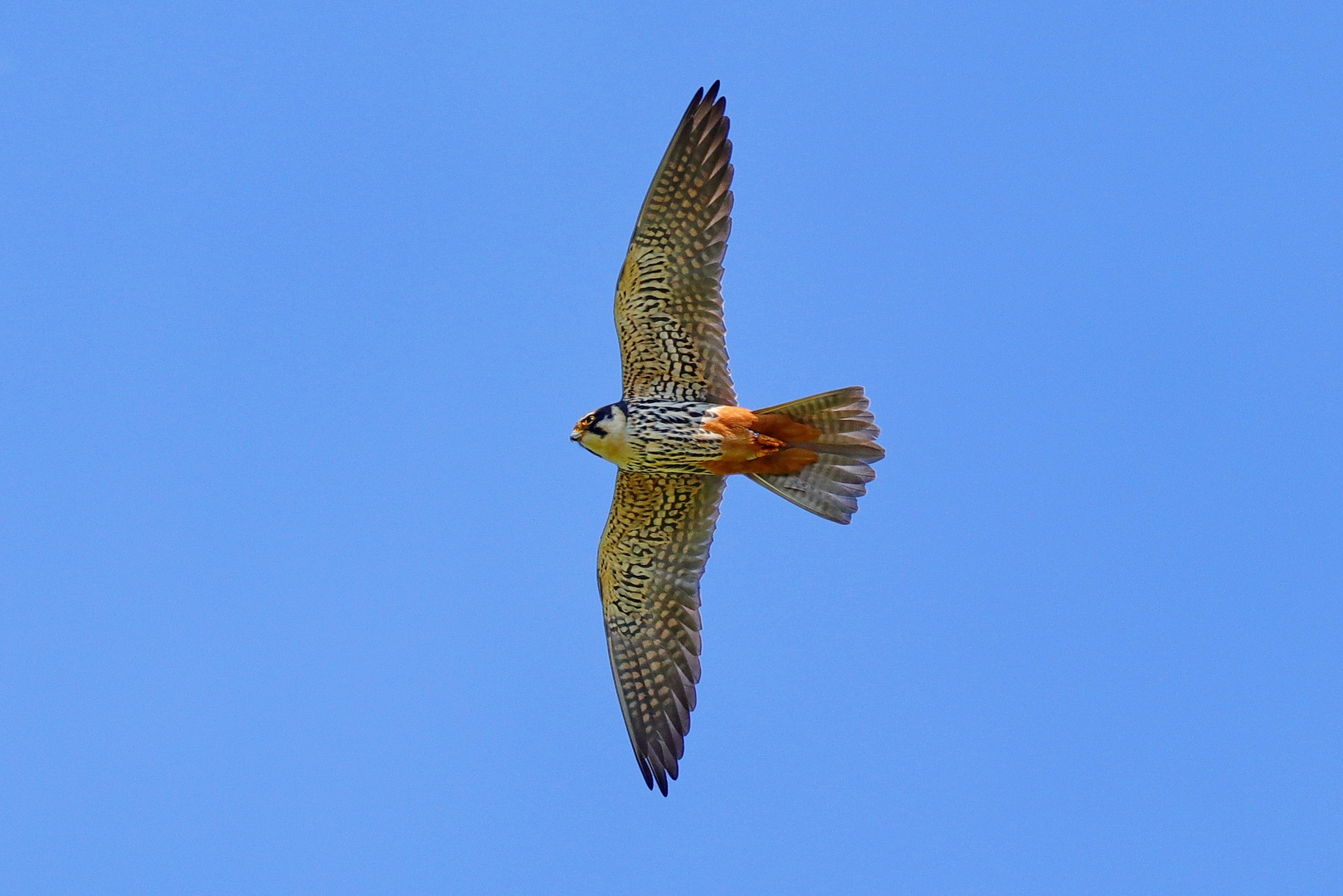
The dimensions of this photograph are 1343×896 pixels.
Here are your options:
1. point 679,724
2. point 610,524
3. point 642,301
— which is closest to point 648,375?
point 642,301

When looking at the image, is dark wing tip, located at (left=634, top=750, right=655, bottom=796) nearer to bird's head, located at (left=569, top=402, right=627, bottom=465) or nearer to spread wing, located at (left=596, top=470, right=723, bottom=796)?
spread wing, located at (left=596, top=470, right=723, bottom=796)

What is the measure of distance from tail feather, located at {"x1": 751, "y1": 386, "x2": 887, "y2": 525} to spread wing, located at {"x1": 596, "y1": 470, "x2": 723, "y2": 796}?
721 millimetres

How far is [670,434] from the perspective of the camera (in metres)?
10.6

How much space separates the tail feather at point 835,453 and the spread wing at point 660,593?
2.37 feet

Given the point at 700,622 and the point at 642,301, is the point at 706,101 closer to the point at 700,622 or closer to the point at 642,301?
the point at 642,301

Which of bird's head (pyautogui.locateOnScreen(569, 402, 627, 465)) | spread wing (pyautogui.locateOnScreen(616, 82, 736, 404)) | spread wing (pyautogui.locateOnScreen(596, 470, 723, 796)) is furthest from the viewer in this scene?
spread wing (pyautogui.locateOnScreen(596, 470, 723, 796))

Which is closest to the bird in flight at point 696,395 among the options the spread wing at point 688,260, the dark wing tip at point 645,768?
the spread wing at point 688,260

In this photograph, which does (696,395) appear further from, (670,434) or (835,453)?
(835,453)

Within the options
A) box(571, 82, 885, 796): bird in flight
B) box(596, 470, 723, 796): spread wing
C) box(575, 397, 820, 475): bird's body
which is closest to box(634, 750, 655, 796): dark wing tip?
box(596, 470, 723, 796): spread wing

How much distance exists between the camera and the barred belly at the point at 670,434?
10570 mm

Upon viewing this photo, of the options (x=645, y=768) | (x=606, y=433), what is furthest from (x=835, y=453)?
(x=645, y=768)

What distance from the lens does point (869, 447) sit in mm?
10594

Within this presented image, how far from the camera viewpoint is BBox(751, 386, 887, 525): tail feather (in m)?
10.6

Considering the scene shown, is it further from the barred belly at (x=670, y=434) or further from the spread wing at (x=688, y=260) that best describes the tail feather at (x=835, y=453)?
the spread wing at (x=688, y=260)
